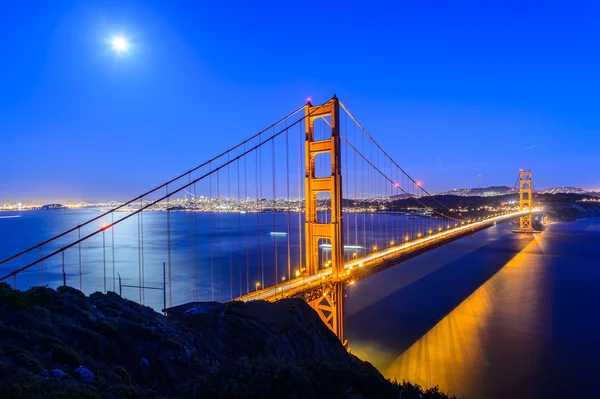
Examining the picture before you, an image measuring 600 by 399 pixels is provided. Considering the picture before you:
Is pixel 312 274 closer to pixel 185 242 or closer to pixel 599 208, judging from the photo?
pixel 185 242

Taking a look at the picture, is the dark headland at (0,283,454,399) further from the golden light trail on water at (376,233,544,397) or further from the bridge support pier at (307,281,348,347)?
the golden light trail on water at (376,233,544,397)

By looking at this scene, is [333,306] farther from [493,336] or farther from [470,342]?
[493,336]

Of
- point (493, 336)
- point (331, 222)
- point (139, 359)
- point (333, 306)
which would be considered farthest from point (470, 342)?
point (139, 359)

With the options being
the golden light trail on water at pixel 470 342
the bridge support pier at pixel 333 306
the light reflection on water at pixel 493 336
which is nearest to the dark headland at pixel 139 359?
the bridge support pier at pixel 333 306

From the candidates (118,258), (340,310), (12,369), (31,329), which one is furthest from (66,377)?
(118,258)

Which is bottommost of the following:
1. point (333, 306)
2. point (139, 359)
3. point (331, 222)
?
point (333, 306)
